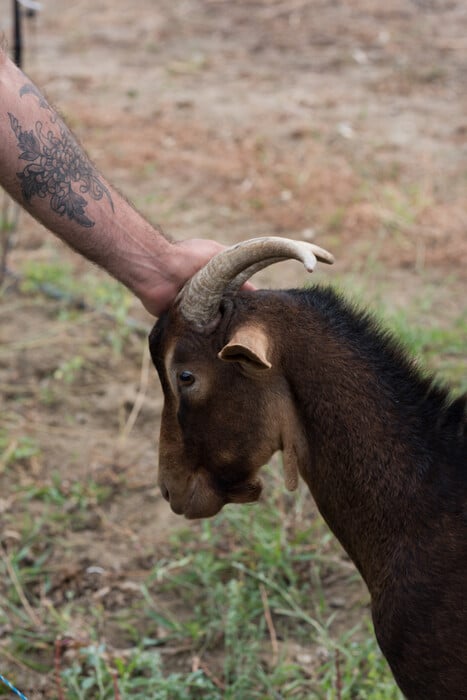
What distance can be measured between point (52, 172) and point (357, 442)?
1.50 meters

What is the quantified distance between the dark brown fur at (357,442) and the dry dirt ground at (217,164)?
1729 millimetres

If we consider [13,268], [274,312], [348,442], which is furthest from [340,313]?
[13,268]

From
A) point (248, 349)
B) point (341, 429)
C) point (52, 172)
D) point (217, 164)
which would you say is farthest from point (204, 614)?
point (217, 164)

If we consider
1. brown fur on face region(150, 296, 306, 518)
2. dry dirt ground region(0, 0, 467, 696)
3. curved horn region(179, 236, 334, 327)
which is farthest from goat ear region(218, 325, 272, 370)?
dry dirt ground region(0, 0, 467, 696)

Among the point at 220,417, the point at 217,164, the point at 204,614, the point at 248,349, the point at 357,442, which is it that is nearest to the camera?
the point at 248,349

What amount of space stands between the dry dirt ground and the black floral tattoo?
200cm

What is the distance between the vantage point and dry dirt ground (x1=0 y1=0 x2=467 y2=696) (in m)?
5.79

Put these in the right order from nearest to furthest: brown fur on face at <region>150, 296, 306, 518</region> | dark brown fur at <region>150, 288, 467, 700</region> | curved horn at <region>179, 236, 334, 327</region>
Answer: dark brown fur at <region>150, 288, 467, 700</region>, curved horn at <region>179, 236, 334, 327</region>, brown fur on face at <region>150, 296, 306, 518</region>

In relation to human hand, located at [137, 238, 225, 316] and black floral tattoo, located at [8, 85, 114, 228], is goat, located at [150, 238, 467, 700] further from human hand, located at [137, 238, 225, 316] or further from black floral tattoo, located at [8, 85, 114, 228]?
black floral tattoo, located at [8, 85, 114, 228]

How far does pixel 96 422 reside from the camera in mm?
6023

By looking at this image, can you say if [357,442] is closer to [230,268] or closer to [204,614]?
[230,268]

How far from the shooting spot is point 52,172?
3656 mm

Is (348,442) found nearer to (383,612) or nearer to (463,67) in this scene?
(383,612)

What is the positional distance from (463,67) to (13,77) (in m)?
8.34
